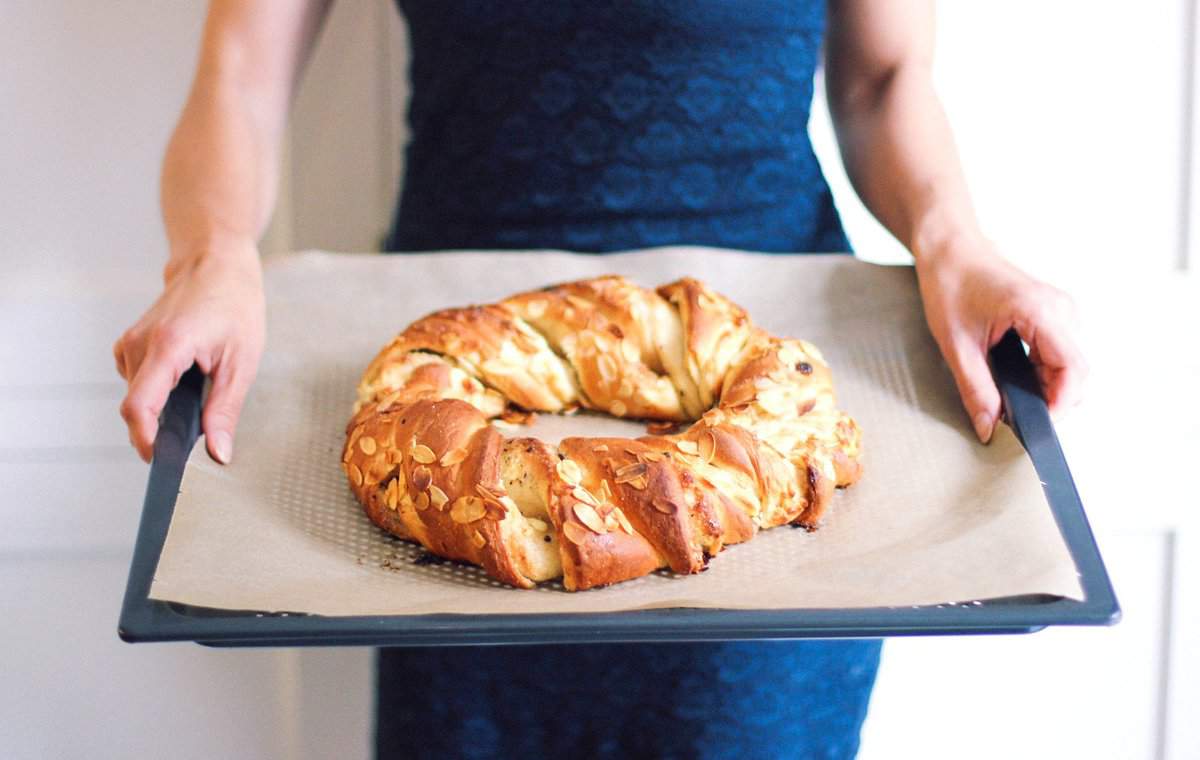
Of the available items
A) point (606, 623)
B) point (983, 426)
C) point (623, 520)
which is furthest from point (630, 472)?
point (983, 426)

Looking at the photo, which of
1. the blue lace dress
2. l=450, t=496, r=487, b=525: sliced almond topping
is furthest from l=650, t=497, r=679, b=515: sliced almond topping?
the blue lace dress

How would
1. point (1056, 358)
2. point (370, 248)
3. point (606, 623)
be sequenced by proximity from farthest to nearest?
point (370, 248) → point (1056, 358) → point (606, 623)

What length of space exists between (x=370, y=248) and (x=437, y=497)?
85 centimetres

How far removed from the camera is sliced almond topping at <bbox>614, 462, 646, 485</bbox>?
2.29ft

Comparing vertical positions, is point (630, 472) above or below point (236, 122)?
below

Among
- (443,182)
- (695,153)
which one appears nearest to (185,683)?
(443,182)

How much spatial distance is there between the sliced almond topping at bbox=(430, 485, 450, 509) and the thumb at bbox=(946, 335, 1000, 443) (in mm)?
415

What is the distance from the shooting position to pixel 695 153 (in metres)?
1.03

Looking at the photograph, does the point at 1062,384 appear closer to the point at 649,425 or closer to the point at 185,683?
the point at 649,425

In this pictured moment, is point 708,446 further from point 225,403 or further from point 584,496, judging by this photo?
point 225,403

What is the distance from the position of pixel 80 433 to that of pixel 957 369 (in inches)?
44.3

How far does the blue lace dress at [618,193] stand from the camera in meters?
0.89

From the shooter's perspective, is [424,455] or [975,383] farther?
[975,383]

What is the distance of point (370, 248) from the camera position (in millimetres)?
1481
